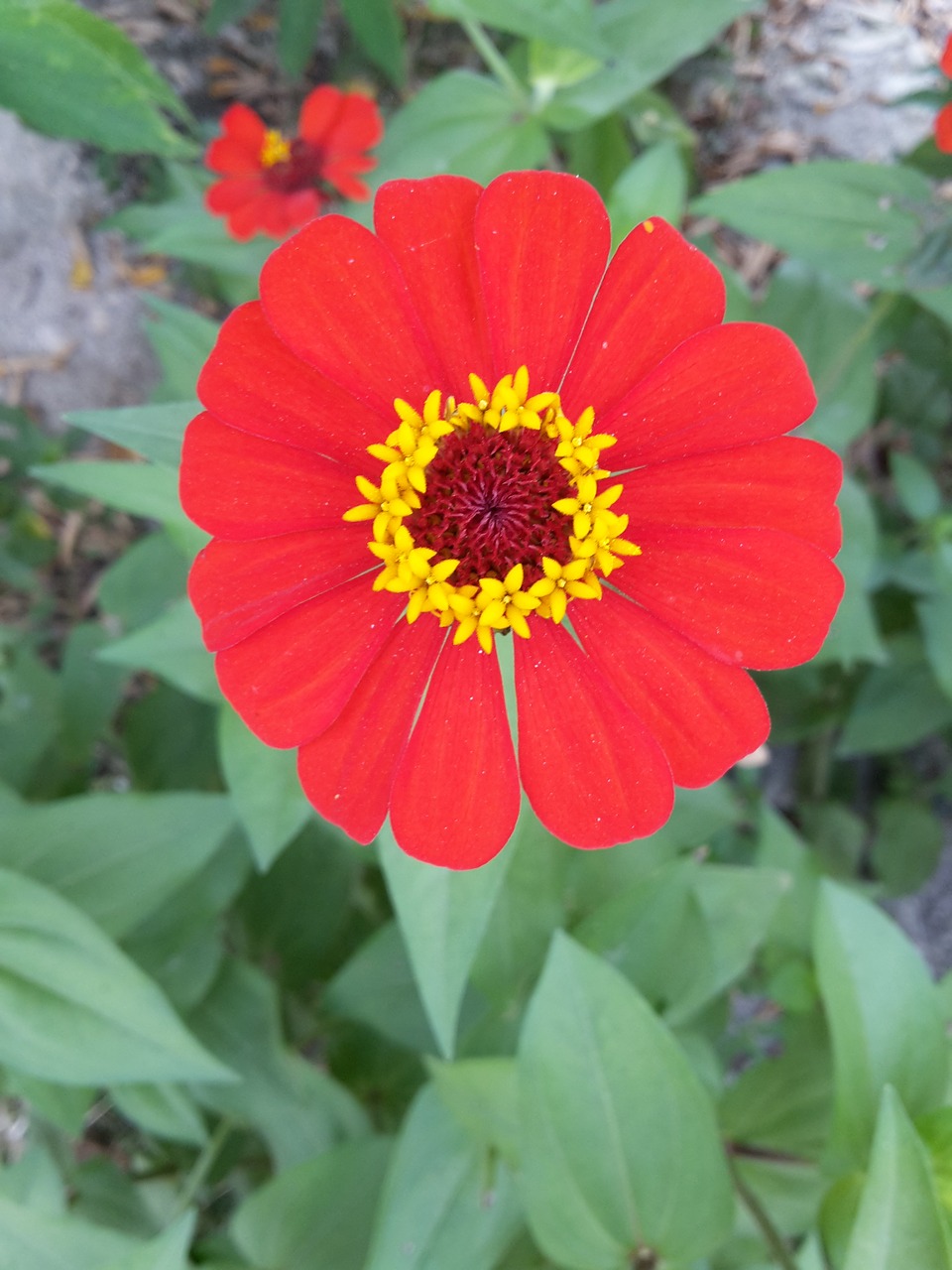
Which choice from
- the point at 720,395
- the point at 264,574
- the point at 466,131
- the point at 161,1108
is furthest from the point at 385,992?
the point at 466,131

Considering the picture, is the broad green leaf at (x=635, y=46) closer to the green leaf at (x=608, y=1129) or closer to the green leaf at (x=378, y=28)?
the green leaf at (x=378, y=28)

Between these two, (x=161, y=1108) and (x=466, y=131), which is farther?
(x=466, y=131)

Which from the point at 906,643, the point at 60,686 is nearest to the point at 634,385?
the point at 906,643

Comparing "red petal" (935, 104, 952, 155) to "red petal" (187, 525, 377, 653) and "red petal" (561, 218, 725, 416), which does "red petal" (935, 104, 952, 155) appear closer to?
"red petal" (561, 218, 725, 416)

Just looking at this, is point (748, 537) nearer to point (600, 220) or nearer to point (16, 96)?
point (600, 220)

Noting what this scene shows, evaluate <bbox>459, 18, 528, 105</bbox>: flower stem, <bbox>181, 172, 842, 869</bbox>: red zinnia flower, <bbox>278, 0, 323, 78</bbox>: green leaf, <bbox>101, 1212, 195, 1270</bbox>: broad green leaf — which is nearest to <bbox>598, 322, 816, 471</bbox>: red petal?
<bbox>181, 172, 842, 869</bbox>: red zinnia flower

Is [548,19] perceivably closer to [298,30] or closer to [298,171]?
[298,171]

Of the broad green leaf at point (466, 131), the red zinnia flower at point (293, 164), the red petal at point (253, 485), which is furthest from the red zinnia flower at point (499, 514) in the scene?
the red zinnia flower at point (293, 164)
